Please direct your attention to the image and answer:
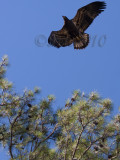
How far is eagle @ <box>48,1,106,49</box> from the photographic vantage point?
5.50 m

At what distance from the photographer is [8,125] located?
383 cm

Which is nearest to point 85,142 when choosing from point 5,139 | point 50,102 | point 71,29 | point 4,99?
point 50,102

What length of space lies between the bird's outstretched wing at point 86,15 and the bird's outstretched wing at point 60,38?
28 cm

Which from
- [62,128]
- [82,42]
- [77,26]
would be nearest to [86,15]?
[77,26]

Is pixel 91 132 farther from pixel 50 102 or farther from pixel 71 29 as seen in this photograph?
pixel 71 29

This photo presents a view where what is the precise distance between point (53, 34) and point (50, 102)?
2288 millimetres

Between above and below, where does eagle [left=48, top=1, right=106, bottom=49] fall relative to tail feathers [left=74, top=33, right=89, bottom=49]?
above

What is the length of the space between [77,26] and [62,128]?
8.86 feet

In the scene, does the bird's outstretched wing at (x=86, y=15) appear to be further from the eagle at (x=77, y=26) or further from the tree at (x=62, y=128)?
the tree at (x=62, y=128)

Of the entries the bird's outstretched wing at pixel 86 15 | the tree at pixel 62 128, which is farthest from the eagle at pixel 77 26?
the tree at pixel 62 128

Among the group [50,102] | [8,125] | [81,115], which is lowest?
[81,115]

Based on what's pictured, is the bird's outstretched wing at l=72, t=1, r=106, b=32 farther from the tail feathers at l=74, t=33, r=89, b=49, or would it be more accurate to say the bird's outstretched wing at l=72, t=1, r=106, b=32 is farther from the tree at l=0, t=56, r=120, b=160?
the tree at l=0, t=56, r=120, b=160

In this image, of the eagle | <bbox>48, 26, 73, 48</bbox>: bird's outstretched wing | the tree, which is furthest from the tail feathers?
the tree

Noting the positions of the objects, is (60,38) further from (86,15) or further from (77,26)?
(86,15)
